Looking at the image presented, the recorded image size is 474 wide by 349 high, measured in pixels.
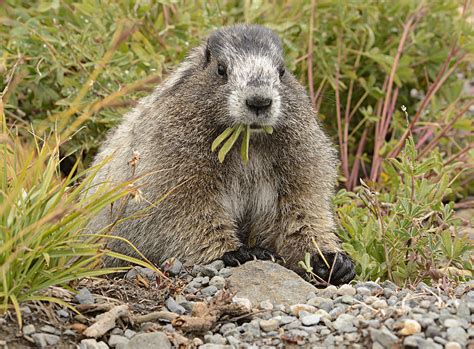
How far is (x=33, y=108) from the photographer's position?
7.56 meters

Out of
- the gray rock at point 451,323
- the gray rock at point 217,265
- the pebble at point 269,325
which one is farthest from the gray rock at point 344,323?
the gray rock at point 217,265

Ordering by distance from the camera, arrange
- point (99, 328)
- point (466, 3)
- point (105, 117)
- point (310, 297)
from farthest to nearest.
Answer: point (466, 3), point (105, 117), point (310, 297), point (99, 328)

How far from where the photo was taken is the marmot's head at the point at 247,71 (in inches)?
201

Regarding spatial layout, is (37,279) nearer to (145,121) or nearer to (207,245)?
(207,245)

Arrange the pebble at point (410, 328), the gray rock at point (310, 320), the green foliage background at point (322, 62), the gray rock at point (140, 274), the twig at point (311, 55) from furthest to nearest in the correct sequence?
the twig at point (311, 55), the green foliage background at point (322, 62), the gray rock at point (140, 274), the gray rock at point (310, 320), the pebble at point (410, 328)

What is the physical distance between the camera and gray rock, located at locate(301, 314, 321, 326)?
4.20 m

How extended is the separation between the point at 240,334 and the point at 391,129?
433 cm

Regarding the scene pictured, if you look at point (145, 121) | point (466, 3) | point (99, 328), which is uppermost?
point (466, 3)

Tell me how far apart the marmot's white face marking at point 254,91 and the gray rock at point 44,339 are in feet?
5.91

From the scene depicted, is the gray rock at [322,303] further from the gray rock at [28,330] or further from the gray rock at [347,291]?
the gray rock at [28,330]

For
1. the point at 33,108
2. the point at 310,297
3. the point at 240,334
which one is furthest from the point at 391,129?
→ the point at 240,334

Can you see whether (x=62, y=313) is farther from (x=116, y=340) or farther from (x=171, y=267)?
(x=171, y=267)

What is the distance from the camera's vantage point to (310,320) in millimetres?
4207

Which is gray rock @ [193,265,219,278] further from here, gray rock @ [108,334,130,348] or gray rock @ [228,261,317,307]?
gray rock @ [108,334,130,348]
